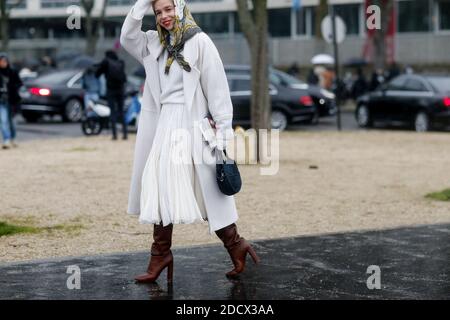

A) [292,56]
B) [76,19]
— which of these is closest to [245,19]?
[76,19]

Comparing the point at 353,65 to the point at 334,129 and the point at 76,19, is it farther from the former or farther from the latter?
the point at 76,19

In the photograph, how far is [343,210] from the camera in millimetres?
12578

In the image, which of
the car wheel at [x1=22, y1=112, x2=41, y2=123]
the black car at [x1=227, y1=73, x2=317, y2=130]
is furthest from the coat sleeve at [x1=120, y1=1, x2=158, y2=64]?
the car wheel at [x1=22, y1=112, x2=41, y2=123]

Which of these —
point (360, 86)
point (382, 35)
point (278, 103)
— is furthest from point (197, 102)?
point (360, 86)

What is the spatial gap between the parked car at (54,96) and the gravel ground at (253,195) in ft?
26.7

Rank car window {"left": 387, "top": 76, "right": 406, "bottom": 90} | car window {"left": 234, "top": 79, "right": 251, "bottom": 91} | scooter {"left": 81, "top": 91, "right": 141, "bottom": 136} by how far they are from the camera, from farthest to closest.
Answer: car window {"left": 387, "top": 76, "right": 406, "bottom": 90} → car window {"left": 234, "top": 79, "right": 251, "bottom": 91} → scooter {"left": 81, "top": 91, "right": 141, "bottom": 136}

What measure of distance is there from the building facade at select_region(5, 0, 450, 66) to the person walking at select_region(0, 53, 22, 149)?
77.3ft

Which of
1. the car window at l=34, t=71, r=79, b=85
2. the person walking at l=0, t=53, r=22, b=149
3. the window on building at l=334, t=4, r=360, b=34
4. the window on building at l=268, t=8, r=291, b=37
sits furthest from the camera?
the window on building at l=268, t=8, r=291, b=37

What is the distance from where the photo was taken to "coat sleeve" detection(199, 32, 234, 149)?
24.8 feet

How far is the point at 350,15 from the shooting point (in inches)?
2406

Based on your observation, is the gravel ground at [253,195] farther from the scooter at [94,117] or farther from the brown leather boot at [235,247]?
the scooter at [94,117]

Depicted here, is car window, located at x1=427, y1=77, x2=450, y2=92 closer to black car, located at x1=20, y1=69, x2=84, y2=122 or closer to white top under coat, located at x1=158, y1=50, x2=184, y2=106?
black car, located at x1=20, y1=69, x2=84, y2=122

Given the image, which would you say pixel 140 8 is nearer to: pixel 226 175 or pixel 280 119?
pixel 226 175

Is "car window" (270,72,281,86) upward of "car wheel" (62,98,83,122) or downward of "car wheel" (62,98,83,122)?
upward
